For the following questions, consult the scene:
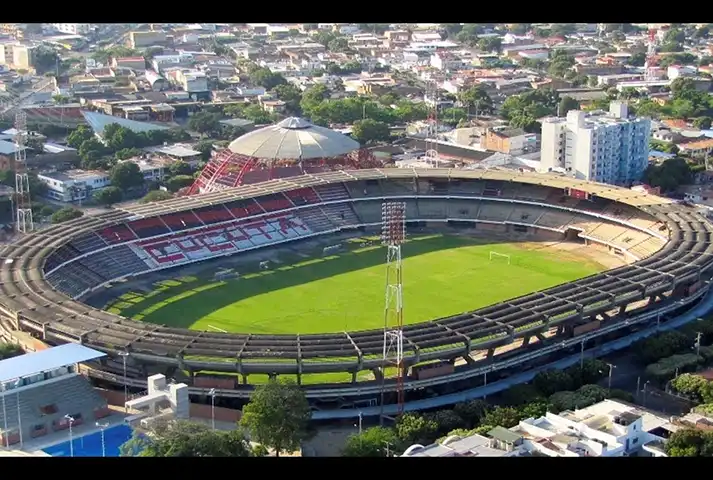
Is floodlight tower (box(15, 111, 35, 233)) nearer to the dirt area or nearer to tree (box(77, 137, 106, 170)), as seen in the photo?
tree (box(77, 137, 106, 170))

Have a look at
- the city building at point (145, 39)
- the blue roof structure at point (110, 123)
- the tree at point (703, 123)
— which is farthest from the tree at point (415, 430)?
the city building at point (145, 39)

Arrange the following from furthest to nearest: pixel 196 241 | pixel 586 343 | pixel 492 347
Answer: pixel 196 241 < pixel 586 343 < pixel 492 347

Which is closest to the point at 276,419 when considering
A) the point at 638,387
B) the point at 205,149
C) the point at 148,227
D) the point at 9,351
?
the point at 9,351

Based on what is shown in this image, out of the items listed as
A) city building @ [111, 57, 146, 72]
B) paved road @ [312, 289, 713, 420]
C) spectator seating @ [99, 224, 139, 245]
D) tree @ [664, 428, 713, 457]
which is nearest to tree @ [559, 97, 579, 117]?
paved road @ [312, 289, 713, 420]

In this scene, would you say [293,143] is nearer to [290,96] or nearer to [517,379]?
[517,379]
